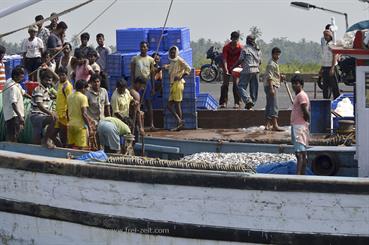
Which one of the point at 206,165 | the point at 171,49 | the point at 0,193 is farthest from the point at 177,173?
the point at 171,49

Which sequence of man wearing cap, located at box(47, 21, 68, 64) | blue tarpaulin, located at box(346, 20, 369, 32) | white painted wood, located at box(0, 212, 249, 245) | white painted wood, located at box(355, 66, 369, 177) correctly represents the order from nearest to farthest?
1. white painted wood, located at box(355, 66, 369, 177)
2. white painted wood, located at box(0, 212, 249, 245)
3. blue tarpaulin, located at box(346, 20, 369, 32)
4. man wearing cap, located at box(47, 21, 68, 64)

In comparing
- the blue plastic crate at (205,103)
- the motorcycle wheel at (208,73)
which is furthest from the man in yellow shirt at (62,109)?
the motorcycle wheel at (208,73)

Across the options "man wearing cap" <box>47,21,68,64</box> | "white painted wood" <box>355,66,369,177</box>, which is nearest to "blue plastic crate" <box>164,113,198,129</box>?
"man wearing cap" <box>47,21,68,64</box>

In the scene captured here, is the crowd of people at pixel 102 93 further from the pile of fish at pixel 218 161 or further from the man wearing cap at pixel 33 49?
the pile of fish at pixel 218 161

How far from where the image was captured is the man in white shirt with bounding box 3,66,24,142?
39.0 ft

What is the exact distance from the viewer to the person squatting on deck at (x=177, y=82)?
14.3 m

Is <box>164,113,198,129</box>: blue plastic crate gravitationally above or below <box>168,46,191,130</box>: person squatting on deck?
below

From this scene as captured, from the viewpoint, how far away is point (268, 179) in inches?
352

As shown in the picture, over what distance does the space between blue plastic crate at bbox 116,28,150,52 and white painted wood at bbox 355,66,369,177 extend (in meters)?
6.83

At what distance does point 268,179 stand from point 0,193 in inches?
122

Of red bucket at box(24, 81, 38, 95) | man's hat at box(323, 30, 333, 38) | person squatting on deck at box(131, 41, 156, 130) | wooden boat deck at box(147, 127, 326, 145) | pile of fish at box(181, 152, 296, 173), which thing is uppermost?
man's hat at box(323, 30, 333, 38)

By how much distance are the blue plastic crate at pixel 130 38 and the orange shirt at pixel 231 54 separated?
1503mm

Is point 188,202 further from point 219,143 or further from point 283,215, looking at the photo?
point 219,143

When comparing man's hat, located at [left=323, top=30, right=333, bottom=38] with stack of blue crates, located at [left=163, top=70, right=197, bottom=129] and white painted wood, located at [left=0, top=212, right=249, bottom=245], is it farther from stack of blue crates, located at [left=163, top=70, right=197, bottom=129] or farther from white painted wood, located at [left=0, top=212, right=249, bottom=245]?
white painted wood, located at [left=0, top=212, right=249, bottom=245]
